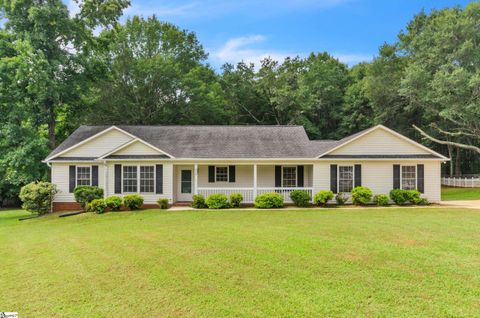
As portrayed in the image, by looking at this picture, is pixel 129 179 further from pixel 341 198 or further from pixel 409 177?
pixel 409 177

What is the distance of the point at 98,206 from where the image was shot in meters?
15.3

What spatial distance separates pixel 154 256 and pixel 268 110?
102 ft

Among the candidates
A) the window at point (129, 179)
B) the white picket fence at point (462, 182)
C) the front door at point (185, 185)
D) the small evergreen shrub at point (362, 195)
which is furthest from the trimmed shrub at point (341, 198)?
the white picket fence at point (462, 182)

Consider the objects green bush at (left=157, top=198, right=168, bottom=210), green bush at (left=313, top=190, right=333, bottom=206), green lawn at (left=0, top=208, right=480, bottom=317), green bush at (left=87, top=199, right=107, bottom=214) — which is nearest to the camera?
green lawn at (left=0, top=208, right=480, bottom=317)

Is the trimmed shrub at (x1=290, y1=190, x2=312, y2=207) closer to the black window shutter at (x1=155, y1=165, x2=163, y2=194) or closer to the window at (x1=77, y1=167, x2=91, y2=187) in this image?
the black window shutter at (x1=155, y1=165, x2=163, y2=194)

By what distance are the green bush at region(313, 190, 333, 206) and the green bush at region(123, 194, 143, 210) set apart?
363 inches

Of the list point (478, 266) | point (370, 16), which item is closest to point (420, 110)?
point (370, 16)

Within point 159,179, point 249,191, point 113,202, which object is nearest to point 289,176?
point 249,191

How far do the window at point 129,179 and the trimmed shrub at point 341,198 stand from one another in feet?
36.2

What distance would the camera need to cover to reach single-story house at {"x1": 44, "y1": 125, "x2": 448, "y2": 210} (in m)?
16.5

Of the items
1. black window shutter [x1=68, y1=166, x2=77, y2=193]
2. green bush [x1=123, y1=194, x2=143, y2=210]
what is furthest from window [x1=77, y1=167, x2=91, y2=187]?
green bush [x1=123, y1=194, x2=143, y2=210]

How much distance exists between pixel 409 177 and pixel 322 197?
16.8 ft

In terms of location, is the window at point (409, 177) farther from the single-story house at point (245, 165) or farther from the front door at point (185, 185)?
the front door at point (185, 185)

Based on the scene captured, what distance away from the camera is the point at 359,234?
8984mm
